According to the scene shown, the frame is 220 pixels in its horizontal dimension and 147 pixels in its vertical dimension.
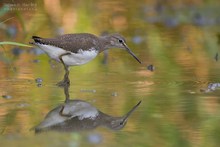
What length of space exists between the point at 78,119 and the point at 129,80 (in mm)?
1953

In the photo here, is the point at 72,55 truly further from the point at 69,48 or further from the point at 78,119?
the point at 78,119

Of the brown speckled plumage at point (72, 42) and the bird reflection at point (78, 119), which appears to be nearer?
the bird reflection at point (78, 119)

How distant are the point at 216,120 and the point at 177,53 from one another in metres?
3.80

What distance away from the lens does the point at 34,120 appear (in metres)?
7.84

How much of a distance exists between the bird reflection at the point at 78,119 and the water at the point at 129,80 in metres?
0.10

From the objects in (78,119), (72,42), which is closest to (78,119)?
(78,119)

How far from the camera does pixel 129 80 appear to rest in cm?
978

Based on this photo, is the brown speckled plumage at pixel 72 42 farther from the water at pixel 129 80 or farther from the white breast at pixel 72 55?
the water at pixel 129 80

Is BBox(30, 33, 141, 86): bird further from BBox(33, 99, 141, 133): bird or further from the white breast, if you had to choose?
BBox(33, 99, 141, 133): bird

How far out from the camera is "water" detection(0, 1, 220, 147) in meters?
7.32

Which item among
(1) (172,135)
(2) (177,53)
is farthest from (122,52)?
(1) (172,135)

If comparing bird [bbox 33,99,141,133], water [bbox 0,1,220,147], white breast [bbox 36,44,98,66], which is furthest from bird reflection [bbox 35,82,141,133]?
white breast [bbox 36,44,98,66]

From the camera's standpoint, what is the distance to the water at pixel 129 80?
7.32m

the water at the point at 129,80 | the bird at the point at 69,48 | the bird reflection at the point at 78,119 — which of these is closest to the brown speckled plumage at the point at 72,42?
the bird at the point at 69,48
